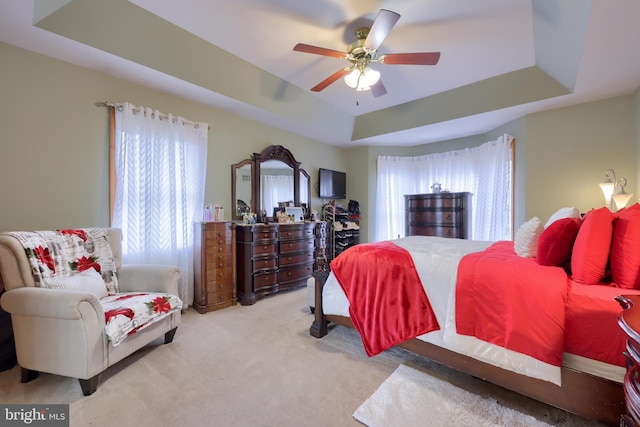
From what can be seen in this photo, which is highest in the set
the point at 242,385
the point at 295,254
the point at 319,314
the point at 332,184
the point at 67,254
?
the point at 332,184

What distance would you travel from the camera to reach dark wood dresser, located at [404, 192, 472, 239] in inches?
177

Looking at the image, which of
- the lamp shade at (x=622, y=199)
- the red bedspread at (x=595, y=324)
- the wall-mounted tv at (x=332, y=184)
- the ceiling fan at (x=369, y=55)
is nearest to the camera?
the red bedspread at (x=595, y=324)

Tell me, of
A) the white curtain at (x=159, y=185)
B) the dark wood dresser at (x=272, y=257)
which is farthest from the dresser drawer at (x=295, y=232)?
the white curtain at (x=159, y=185)

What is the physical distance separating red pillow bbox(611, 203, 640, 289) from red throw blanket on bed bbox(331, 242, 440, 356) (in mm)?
1016

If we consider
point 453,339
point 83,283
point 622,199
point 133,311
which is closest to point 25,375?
point 83,283

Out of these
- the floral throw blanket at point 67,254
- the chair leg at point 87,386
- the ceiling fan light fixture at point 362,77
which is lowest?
the chair leg at point 87,386

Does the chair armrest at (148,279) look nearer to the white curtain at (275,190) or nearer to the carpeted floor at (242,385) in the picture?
the carpeted floor at (242,385)

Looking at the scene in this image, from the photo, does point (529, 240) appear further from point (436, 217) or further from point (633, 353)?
point (436, 217)

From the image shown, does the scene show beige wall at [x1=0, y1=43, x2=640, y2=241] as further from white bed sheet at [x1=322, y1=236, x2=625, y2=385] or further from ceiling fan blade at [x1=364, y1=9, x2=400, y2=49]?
white bed sheet at [x1=322, y1=236, x2=625, y2=385]

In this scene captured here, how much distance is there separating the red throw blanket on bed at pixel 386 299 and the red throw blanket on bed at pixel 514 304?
29 centimetres

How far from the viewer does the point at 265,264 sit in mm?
3670

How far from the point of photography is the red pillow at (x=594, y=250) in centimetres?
147

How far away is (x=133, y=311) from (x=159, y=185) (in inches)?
63.0

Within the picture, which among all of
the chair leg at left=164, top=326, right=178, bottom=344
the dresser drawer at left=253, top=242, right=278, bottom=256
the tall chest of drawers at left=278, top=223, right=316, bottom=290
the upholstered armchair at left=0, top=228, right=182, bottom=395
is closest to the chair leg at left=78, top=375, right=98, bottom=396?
the upholstered armchair at left=0, top=228, right=182, bottom=395
